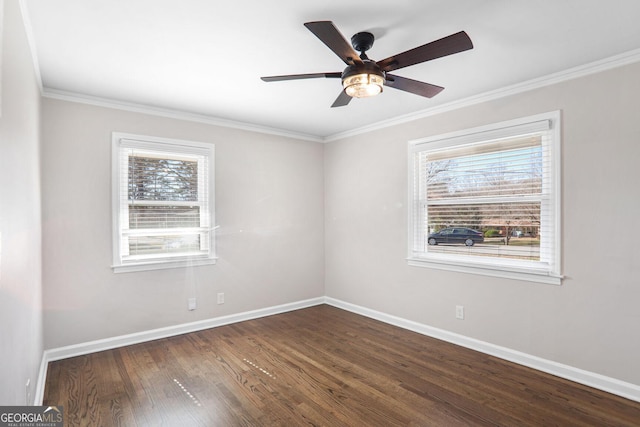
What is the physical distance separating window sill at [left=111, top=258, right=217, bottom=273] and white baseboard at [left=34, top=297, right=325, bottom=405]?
0.68 metres

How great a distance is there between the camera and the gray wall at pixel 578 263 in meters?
2.58

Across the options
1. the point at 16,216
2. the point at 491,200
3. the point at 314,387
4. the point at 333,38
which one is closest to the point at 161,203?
the point at 16,216

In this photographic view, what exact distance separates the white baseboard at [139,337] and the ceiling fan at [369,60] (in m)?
3.03

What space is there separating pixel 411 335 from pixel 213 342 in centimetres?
220

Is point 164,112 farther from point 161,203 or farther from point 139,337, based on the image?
point 139,337

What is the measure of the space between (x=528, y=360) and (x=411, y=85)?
265 cm

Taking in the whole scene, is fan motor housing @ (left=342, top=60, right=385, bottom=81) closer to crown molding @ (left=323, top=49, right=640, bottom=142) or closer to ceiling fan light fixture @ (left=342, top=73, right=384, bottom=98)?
ceiling fan light fixture @ (left=342, top=73, right=384, bottom=98)

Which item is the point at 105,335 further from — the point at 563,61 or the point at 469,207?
the point at 563,61

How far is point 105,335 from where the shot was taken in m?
3.44

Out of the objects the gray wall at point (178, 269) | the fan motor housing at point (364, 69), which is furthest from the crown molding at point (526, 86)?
the fan motor housing at point (364, 69)

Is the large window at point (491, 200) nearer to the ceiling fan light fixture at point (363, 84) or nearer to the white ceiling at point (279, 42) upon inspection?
the white ceiling at point (279, 42)

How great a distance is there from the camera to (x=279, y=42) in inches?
93.2

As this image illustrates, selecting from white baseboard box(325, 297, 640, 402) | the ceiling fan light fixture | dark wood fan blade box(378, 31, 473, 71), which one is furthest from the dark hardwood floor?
dark wood fan blade box(378, 31, 473, 71)

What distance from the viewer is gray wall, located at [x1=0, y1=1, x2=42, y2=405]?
1.48 meters
